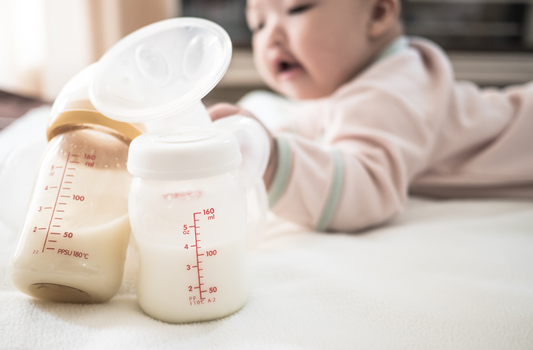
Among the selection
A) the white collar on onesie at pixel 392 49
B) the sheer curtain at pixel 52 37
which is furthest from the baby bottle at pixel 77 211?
the sheer curtain at pixel 52 37

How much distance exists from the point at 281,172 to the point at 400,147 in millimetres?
223

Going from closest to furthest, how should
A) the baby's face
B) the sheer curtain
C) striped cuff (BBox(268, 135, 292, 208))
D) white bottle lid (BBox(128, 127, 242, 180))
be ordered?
white bottle lid (BBox(128, 127, 242, 180)) < striped cuff (BBox(268, 135, 292, 208)) < the baby's face < the sheer curtain

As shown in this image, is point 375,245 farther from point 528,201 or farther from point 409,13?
point 409,13

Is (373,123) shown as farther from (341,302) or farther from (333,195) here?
(341,302)

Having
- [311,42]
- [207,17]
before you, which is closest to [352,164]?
[311,42]

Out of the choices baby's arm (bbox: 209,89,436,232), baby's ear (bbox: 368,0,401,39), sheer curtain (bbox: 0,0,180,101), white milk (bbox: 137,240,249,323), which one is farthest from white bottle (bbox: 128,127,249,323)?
sheer curtain (bbox: 0,0,180,101)

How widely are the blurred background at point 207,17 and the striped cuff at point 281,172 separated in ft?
4.27

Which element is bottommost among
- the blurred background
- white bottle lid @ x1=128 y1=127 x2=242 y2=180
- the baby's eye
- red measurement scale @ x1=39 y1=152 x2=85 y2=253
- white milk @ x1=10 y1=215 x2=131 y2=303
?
the blurred background

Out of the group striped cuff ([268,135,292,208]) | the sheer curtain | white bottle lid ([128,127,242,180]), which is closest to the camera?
white bottle lid ([128,127,242,180])

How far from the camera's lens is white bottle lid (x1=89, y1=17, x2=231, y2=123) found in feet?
1.43

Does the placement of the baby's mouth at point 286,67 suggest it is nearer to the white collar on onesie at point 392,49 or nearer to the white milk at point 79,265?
the white collar on onesie at point 392,49

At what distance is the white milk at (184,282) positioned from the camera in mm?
408

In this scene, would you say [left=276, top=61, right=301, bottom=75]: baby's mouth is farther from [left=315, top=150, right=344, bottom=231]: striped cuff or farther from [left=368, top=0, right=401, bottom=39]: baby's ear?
[left=315, top=150, right=344, bottom=231]: striped cuff

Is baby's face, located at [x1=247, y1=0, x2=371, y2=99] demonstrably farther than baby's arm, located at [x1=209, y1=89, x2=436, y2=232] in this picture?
Yes
